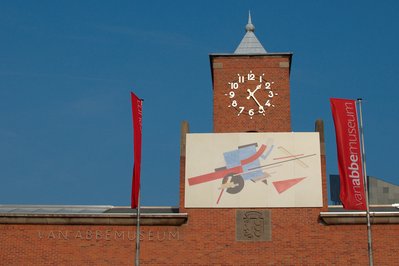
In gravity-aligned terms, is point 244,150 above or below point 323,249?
above

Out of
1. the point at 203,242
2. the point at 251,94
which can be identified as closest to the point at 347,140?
the point at 203,242

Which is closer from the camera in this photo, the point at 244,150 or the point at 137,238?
the point at 137,238

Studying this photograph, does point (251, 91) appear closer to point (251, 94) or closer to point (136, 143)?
point (251, 94)

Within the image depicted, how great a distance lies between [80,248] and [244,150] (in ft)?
29.8

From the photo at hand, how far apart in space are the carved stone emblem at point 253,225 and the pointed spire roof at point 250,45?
12.0m

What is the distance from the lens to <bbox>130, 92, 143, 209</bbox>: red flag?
32594 mm

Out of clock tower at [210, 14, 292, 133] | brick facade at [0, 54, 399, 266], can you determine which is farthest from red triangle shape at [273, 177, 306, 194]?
clock tower at [210, 14, 292, 133]

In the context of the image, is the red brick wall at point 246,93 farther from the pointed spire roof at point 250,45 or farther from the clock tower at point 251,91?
the pointed spire roof at point 250,45

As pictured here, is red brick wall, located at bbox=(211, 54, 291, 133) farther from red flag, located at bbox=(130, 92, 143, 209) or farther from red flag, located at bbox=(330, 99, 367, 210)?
red flag, located at bbox=(130, 92, 143, 209)

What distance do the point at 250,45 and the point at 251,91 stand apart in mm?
3645

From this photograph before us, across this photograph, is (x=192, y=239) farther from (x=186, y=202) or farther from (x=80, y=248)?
(x=80, y=248)

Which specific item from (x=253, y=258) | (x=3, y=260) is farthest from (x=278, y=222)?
(x=3, y=260)

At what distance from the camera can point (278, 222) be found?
33969 millimetres

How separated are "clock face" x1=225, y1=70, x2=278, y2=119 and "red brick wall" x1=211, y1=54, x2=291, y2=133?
0.13 meters
